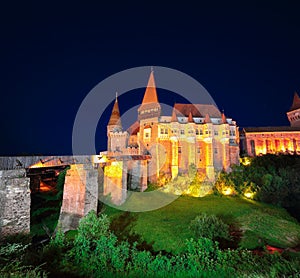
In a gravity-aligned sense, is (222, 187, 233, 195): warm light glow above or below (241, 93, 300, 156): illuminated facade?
below

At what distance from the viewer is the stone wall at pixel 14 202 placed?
12070mm

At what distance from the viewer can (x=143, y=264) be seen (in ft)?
39.8

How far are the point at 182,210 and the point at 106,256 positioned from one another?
45.8 feet

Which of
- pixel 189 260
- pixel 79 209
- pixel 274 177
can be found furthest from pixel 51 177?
pixel 274 177

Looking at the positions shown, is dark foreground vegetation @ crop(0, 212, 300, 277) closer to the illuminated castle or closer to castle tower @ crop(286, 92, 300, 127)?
the illuminated castle

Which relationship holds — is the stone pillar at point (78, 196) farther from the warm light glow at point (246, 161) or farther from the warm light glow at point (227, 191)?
the warm light glow at point (246, 161)

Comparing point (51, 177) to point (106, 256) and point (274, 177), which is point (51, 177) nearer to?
point (106, 256)

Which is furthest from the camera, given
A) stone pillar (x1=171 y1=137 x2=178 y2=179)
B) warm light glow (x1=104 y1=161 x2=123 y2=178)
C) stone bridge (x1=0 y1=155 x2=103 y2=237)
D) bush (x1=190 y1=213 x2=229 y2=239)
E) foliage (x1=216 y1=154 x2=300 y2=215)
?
stone pillar (x1=171 y1=137 x2=178 y2=179)

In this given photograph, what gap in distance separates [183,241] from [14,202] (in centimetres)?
1263

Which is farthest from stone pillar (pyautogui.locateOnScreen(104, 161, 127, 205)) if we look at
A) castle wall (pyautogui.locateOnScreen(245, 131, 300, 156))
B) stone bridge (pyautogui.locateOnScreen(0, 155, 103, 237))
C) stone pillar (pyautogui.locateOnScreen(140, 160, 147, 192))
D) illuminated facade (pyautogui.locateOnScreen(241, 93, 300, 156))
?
castle wall (pyautogui.locateOnScreen(245, 131, 300, 156))

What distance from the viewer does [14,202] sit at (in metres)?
12.4

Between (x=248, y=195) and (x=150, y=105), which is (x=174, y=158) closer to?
(x=150, y=105)

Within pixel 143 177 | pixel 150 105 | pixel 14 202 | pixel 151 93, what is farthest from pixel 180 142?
pixel 14 202

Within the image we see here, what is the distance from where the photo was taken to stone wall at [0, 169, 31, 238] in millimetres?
12070
